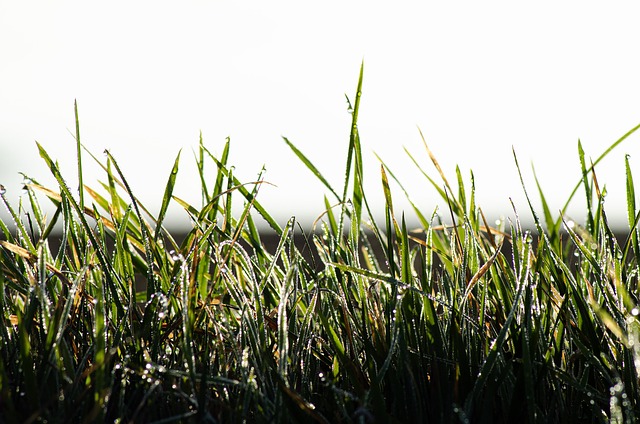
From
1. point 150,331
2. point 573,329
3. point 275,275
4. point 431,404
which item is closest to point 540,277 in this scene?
point 573,329

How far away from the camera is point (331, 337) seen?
0.84m

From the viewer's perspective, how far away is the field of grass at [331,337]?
2.43 feet

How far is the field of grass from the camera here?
741 mm

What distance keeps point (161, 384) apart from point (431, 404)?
0.32 metres

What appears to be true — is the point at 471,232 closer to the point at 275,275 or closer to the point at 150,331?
Answer: the point at 275,275

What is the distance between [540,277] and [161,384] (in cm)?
51

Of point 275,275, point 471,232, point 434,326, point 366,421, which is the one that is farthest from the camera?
point 275,275

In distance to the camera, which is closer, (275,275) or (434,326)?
(434,326)

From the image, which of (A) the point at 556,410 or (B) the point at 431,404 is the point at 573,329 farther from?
(B) the point at 431,404

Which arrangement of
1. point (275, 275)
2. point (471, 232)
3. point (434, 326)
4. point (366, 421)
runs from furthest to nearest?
point (275, 275) < point (471, 232) < point (434, 326) < point (366, 421)

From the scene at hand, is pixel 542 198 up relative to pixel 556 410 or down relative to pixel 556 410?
up

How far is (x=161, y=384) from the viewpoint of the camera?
810mm

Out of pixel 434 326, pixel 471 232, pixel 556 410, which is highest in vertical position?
pixel 471 232

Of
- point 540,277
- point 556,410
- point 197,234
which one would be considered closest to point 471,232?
point 540,277
